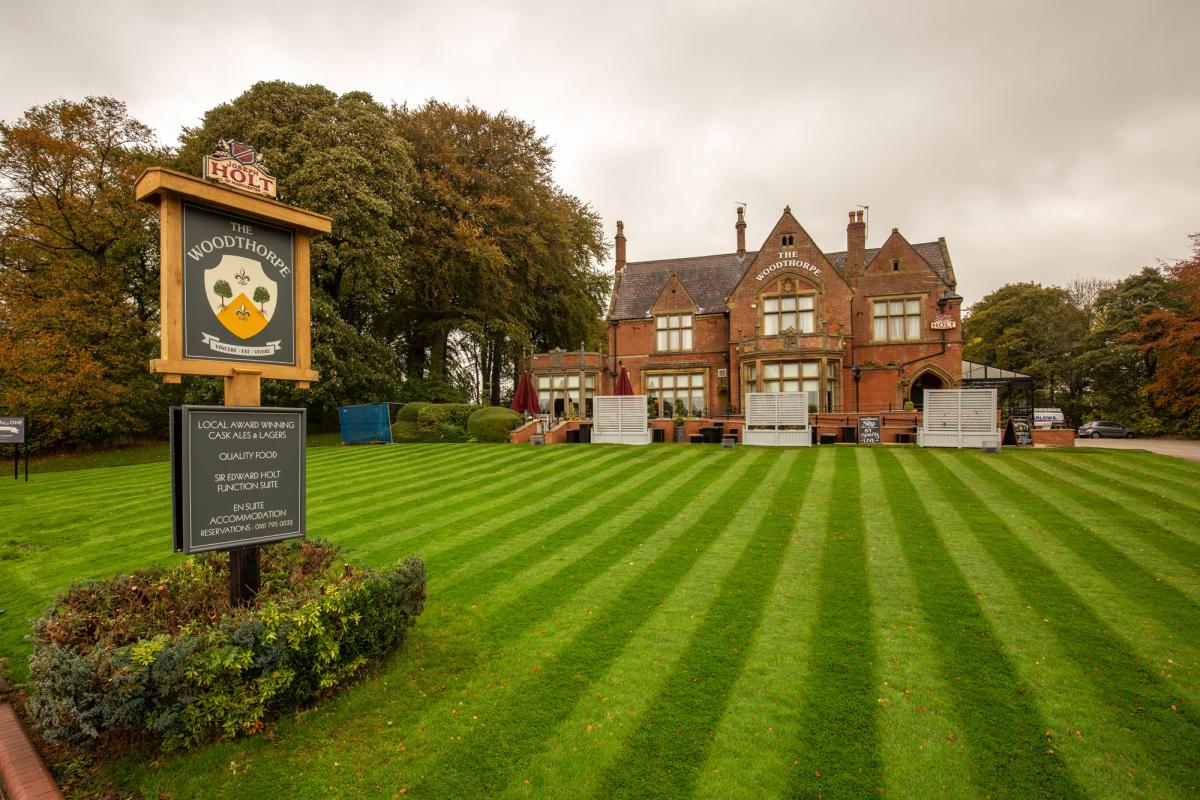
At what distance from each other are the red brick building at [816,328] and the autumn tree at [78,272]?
26530mm

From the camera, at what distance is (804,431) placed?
22.7 metres

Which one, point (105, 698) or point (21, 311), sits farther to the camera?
point (21, 311)

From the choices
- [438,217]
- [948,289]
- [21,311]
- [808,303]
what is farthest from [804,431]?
[21,311]

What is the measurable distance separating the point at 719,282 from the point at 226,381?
33.3 metres

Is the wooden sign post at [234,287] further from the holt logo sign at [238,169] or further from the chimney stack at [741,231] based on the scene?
the chimney stack at [741,231]

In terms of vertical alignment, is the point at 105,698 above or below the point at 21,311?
below

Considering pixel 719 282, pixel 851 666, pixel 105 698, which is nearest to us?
pixel 105 698

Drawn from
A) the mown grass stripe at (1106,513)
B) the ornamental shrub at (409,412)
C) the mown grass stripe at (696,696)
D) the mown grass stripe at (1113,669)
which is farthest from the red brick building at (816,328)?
the mown grass stripe at (696,696)

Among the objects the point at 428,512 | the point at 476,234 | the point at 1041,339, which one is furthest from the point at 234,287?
the point at 1041,339

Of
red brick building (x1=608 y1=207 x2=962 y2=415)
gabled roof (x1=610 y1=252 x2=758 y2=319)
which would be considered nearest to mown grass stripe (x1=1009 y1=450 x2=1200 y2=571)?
red brick building (x1=608 y1=207 x2=962 y2=415)

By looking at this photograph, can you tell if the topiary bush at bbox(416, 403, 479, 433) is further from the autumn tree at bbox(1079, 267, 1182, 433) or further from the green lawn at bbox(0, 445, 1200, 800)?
the autumn tree at bbox(1079, 267, 1182, 433)

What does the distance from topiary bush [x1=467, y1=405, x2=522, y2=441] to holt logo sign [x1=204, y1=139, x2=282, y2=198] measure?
20.7 m

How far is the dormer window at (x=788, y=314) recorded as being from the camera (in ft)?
105

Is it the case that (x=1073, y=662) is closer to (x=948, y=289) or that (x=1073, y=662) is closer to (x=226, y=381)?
(x=226, y=381)
